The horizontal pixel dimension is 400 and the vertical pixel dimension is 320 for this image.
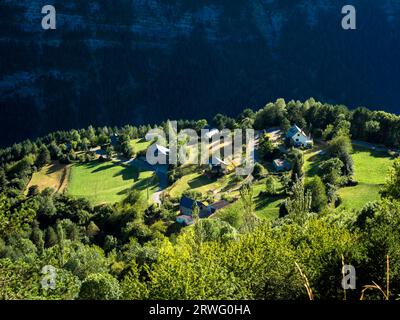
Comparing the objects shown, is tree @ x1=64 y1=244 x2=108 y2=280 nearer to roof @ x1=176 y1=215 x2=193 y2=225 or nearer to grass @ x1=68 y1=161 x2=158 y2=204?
roof @ x1=176 y1=215 x2=193 y2=225

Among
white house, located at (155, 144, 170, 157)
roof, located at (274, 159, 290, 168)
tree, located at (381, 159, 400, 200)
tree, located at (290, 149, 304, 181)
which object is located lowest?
white house, located at (155, 144, 170, 157)

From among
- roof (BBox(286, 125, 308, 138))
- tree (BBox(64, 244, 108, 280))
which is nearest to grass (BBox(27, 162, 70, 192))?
tree (BBox(64, 244, 108, 280))

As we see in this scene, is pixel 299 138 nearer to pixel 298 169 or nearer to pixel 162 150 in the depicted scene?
pixel 298 169

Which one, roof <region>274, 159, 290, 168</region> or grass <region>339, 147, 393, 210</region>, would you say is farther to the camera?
roof <region>274, 159, 290, 168</region>

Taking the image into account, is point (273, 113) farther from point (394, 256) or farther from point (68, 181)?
point (394, 256)

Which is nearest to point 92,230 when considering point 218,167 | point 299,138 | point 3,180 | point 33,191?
point 33,191
